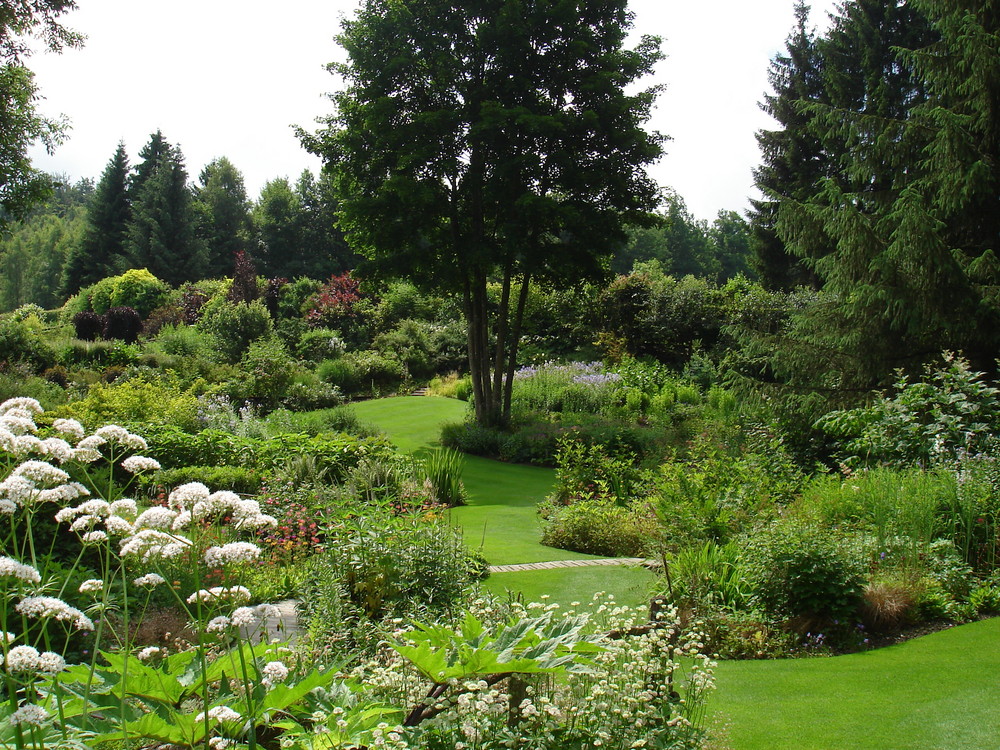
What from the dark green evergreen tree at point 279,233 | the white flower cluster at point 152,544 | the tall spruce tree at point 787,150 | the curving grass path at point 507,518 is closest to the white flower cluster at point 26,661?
the white flower cluster at point 152,544

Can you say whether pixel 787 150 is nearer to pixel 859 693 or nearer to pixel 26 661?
pixel 859 693

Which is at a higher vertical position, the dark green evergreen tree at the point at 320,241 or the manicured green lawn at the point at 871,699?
the dark green evergreen tree at the point at 320,241

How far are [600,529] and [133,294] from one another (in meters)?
32.8

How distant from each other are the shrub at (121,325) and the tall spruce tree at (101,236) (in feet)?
74.4

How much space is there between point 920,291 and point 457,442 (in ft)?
28.1

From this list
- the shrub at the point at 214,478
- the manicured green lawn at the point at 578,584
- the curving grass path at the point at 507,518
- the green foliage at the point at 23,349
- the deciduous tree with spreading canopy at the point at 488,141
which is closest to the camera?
the manicured green lawn at the point at 578,584

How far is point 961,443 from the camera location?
7242mm

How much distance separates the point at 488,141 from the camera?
48.1 ft

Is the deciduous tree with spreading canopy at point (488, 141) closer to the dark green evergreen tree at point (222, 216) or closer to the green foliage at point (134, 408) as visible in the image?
the green foliage at point (134, 408)

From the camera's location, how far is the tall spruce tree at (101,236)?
4441cm

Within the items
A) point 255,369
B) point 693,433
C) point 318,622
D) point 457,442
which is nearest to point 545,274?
point 457,442

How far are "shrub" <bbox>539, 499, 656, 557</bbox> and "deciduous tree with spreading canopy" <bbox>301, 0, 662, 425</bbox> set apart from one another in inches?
288

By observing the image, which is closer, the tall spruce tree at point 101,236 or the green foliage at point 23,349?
the green foliage at point 23,349

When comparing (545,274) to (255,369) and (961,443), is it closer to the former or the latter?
(255,369)
